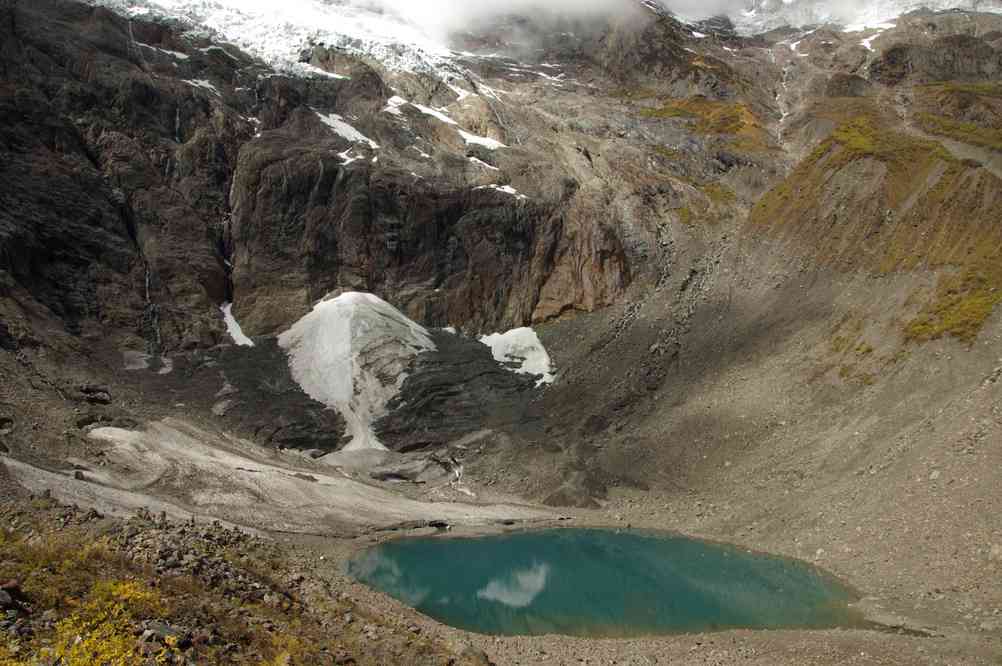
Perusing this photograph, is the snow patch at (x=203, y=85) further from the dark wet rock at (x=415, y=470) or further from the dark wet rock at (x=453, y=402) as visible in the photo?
the dark wet rock at (x=415, y=470)

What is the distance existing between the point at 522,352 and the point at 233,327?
2729 centimetres

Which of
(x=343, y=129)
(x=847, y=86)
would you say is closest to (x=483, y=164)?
(x=343, y=129)

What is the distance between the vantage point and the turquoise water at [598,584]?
29.2m

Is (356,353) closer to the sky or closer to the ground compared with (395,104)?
closer to the ground

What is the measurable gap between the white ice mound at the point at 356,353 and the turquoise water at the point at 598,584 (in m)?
21.6

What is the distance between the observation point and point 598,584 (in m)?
36.2

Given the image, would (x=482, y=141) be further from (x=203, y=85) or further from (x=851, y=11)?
(x=851, y=11)

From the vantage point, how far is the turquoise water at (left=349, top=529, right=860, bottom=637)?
96.0 ft

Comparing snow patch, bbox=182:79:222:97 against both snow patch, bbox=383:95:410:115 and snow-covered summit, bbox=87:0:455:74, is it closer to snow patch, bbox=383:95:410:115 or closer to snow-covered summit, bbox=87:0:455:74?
snow-covered summit, bbox=87:0:455:74

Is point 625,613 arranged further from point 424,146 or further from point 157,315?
point 424,146

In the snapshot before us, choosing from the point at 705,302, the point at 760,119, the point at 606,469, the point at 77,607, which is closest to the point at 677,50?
the point at 760,119

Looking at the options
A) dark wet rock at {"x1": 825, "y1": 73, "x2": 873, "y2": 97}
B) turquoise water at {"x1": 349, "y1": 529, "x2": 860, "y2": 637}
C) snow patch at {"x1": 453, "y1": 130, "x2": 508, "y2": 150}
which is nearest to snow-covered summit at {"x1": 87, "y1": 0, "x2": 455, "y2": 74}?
snow patch at {"x1": 453, "y1": 130, "x2": 508, "y2": 150}

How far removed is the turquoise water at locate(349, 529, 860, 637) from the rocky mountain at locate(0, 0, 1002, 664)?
217cm

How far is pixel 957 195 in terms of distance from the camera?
193 ft
